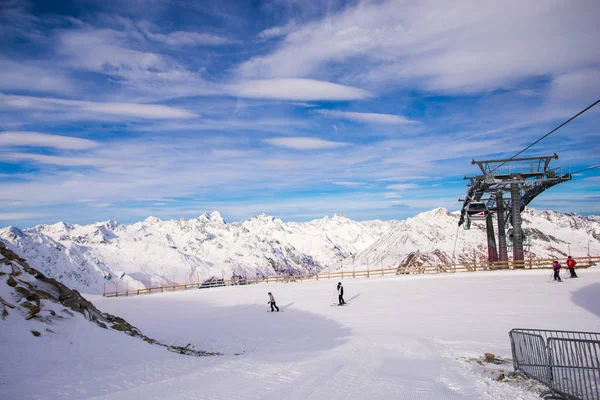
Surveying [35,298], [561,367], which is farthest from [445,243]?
[35,298]

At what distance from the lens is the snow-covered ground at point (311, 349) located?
8.89m

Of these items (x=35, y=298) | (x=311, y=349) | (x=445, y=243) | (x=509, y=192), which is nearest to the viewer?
(x=35, y=298)

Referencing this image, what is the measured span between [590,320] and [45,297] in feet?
71.2

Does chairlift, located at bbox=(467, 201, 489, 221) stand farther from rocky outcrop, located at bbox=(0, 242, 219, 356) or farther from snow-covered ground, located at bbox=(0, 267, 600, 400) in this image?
rocky outcrop, located at bbox=(0, 242, 219, 356)

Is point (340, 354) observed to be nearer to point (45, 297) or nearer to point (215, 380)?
point (215, 380)

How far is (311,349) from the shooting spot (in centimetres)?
1655

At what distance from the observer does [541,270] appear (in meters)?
39.3

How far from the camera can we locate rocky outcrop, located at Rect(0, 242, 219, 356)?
11969mm

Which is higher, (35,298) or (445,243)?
(445,243)

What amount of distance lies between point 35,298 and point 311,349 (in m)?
Answer: 10.2

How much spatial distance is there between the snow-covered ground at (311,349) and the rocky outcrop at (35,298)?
0.61 m

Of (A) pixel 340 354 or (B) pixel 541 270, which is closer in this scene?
(A) pixel 340 354

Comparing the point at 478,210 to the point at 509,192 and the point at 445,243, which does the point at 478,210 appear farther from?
the point at 445,243

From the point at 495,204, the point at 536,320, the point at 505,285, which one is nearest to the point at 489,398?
the point at 536,320
